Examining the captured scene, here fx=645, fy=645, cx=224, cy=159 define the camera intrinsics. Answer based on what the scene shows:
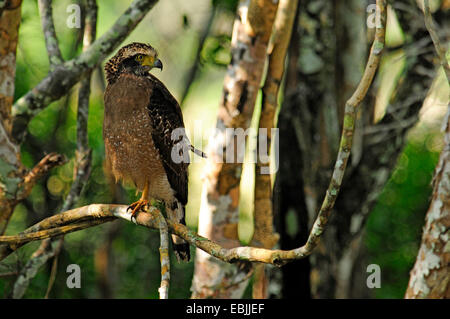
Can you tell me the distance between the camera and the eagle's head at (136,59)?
4.43 metres

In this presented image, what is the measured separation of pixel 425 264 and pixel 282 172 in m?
2.58

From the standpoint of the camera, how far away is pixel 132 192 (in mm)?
7625

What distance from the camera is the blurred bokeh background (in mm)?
8453

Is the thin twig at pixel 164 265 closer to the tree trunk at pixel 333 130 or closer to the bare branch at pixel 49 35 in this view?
the bare branch at pixel 49 35

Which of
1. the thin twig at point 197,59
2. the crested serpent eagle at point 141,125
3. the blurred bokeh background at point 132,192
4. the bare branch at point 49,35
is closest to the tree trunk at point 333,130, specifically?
the blurred bokeh background at point 132,192

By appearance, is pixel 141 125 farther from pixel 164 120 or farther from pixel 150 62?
pixel 150 62

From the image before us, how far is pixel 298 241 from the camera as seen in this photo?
7.23m

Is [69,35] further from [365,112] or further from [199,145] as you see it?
[365,112]

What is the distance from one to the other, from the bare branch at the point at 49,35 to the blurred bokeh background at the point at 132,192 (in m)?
2.38

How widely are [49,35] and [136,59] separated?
1.52 metres

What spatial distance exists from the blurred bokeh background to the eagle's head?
3.11 metres

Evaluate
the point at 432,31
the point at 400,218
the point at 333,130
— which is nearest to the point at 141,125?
the point at 432,31

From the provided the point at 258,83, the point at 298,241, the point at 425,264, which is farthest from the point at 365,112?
the point at 425,264

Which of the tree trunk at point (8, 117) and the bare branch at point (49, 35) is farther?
the bare branch at point (49, 35)
